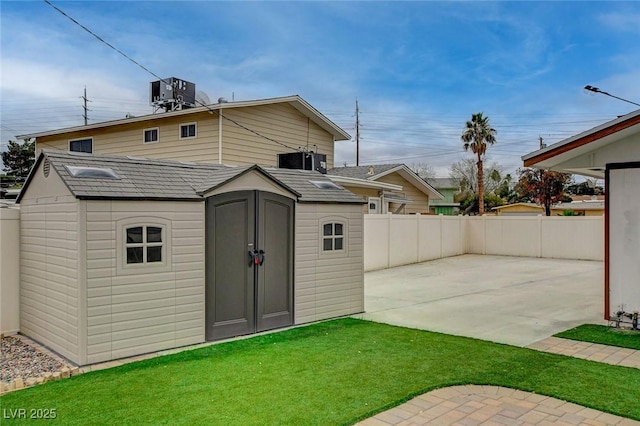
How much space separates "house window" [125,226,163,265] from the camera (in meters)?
5.29

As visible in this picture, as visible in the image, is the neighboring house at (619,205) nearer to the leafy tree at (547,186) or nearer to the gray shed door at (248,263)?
the gray shed door at (248,263)

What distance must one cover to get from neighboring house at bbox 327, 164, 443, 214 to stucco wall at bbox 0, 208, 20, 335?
9.81 m

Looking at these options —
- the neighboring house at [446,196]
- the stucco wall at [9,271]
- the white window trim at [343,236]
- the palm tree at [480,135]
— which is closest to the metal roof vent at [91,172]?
the stucco wall at [9,271]

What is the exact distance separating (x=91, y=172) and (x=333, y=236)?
3.47m

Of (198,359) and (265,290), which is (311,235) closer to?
(265,290)

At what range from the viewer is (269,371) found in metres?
4.72

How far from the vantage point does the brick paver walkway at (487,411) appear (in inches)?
143

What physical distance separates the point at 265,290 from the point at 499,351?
9.82ft

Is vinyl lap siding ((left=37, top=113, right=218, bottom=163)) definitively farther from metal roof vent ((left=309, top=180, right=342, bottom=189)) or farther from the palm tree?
the palm tree

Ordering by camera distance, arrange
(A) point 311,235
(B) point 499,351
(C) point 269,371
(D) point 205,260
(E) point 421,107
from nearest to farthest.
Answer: (C) point 269,371 < (B) point 499,351 < (D) point 205,260 < (A) point 311,235 < (E) point 421,107

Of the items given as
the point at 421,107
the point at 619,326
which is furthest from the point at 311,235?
the point at 421,107

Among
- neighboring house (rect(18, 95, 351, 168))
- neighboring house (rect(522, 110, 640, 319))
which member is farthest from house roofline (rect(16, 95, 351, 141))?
neighboring house (rect(522, 110, 640, 319))

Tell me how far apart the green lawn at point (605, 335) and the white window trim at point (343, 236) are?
124 inches

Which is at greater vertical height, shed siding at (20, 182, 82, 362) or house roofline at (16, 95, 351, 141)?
house roofline at (16, 95, 351, 141)
